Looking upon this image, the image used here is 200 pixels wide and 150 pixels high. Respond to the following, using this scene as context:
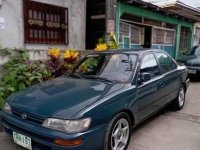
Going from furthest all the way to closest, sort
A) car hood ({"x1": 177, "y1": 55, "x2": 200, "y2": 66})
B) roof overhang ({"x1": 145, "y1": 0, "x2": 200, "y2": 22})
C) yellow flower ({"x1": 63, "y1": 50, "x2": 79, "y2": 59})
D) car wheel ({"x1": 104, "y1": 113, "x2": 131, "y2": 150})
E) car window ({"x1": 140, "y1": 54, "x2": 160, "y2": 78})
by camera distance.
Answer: roof overhang ({"x1": 145, "y1": 0, "x2": 200, "y2": 22}), car hood ({"x1": 177, "y1": 55, "x2": 200, "y2": 66}), yellow flower ({"x1": 63, "y1": 50, "x2": 79, "y2": 59}), car window ({"x1": 140, "y1": 54, "x2": 160, "y2": 78}), car wheel ({"x1": 104, "y1": 113, "x2": 131, "y2": 150})

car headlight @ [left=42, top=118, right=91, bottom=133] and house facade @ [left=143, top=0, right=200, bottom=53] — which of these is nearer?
car headlight @ [left=42, top=118, right=91, bottom=133]

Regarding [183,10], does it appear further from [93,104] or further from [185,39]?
[93,104]

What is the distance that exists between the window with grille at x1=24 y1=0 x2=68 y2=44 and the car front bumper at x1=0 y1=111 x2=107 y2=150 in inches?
164

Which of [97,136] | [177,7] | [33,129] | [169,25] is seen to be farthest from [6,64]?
[177,7]

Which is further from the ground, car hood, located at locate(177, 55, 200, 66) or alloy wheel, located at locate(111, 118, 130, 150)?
car hood, located at locate(177, 55, 200, 66)

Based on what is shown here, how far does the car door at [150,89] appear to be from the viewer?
4141 millimetres

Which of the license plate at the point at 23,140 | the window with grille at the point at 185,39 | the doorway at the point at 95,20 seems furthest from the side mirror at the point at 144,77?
the window with grille at the point at 185,39

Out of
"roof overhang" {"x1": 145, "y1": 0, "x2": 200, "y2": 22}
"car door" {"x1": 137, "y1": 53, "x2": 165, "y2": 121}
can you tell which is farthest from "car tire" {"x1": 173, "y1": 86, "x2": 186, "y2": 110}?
"roof overhang" {"x1": 145, "y1": 0, "x2": 200, "y2": 22}

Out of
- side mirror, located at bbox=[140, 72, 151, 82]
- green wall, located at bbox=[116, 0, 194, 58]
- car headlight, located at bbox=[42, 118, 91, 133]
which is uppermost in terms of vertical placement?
green wall, located at bbox=[116, 0, 194, 58]

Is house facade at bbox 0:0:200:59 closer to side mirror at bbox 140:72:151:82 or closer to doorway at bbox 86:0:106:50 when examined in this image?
doorway at bbox 86:0:106:50

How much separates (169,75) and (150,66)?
0.78 m

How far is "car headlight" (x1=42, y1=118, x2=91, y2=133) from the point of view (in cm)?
293

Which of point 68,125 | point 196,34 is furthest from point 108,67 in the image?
point 196,34

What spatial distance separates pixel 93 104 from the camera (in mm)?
3189
